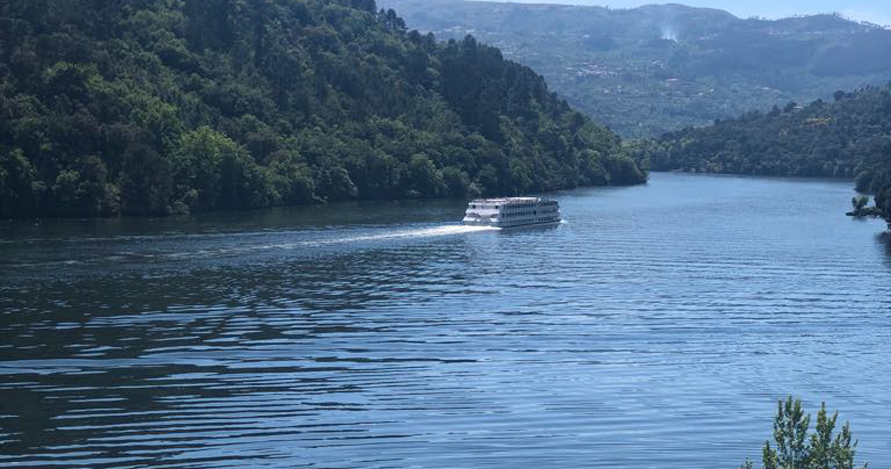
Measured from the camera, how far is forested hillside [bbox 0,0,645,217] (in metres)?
104

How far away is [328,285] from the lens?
65.8 meters

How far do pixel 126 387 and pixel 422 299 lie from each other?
2236 centimetres

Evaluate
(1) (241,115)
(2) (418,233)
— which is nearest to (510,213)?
(2) (418,233)

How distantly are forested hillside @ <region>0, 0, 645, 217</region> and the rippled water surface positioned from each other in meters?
14.1

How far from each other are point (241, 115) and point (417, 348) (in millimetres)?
91096

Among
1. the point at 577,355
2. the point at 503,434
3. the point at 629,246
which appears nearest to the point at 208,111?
the point at 629,246

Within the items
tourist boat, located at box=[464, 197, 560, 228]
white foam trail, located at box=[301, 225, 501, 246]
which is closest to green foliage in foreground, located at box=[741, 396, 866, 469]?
white foam trail, located at box=[301, 225, 501, 246]

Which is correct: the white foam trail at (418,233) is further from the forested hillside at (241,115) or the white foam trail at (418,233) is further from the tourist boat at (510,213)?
the forested hillside at (241,115)

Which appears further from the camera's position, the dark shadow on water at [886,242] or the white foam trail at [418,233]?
the white foam trail at [418,233]

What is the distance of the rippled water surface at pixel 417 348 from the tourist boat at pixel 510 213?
1318cm

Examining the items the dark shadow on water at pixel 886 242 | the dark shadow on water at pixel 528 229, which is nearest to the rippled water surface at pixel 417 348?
the dark shadow on water at pixel 886 242

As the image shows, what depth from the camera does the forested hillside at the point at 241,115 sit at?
103500mm

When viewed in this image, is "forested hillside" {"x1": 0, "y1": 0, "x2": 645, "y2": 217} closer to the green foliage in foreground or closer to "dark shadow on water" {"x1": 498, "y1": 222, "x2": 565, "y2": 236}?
"dark shadow on water" {"x1": 498, "y1": 222, "x2": 565, "y2": 236}

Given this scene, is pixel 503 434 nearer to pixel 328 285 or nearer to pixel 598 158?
pixel 328 285
